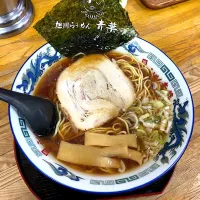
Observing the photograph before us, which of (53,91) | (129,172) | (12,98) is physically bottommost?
(129,172)

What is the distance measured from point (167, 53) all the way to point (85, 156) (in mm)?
732

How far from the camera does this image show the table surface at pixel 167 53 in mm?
1177

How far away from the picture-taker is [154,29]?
1642mm

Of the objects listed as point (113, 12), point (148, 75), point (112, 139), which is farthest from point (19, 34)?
point (112, 139)

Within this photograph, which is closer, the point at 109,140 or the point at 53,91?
the point at 109,140

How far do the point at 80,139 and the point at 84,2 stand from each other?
58 centimetres

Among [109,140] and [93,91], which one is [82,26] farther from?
[109,140]

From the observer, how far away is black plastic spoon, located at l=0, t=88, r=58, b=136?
108cm

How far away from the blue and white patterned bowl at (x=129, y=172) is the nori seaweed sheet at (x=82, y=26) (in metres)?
0.07

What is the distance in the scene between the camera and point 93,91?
1326 mm

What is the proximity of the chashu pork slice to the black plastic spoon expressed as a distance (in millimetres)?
116

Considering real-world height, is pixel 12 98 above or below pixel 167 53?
above

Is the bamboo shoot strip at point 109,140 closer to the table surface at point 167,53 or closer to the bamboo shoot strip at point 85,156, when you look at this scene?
the bamboo shoot strip at point 85,156

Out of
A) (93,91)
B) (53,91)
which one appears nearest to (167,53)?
(93,91)
